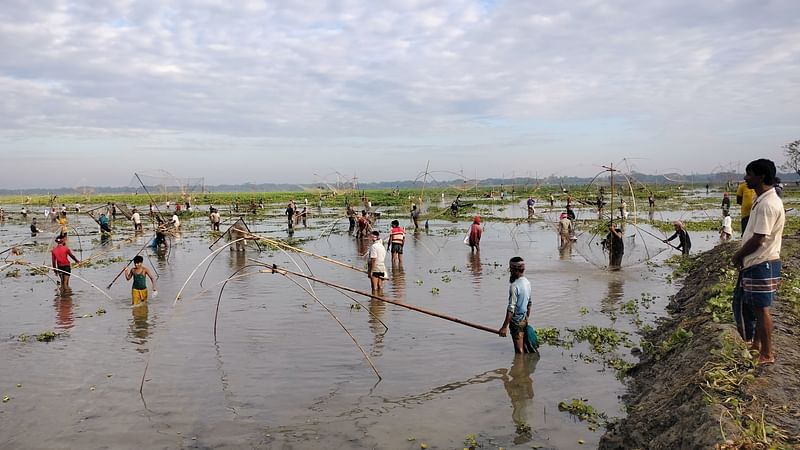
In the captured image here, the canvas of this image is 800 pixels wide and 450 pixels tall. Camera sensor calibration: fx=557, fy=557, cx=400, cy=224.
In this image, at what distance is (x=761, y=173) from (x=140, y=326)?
10.8 m

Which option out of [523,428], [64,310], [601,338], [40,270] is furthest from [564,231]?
[40,270]

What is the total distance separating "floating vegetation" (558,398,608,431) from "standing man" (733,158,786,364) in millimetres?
1765

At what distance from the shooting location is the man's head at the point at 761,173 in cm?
544

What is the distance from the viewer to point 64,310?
42.3 feet

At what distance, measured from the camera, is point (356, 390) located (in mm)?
7570

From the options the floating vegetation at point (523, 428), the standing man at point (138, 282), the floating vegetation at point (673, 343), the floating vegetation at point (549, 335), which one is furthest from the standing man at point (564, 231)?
the floating vegetation at point (523, 428)

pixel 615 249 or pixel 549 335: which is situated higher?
pixel 615 249

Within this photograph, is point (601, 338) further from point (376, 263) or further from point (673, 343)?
point (376, 263)

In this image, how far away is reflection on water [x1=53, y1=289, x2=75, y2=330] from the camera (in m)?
11.6

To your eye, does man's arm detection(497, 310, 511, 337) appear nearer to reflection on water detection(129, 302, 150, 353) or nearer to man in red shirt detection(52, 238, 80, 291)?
reflection on water detection(129, 302, 150, 353)

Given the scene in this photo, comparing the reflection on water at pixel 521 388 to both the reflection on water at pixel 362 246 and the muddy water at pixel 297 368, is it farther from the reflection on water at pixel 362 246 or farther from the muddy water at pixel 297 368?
the reflection on water at pixel 362 246

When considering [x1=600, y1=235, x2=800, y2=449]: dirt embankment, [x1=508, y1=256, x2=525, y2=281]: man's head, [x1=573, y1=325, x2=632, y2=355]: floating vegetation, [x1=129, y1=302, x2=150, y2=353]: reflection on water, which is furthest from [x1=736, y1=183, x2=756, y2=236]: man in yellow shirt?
[x1=129, y1=302, x2=150, y2=353]: reflection on water

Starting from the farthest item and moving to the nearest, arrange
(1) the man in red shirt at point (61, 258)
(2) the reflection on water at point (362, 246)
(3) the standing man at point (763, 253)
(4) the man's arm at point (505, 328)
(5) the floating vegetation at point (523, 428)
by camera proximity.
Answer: (2) the reflection on water at point (362, 246) < (1) the man in red shirt at point (61, 258) < (4) the man's arm at point (505, 328) < (5) the floating vegetation at point (523, 428) < (3) the standing man at point (763, 253)

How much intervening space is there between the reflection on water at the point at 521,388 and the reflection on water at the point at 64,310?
8.91 metres
